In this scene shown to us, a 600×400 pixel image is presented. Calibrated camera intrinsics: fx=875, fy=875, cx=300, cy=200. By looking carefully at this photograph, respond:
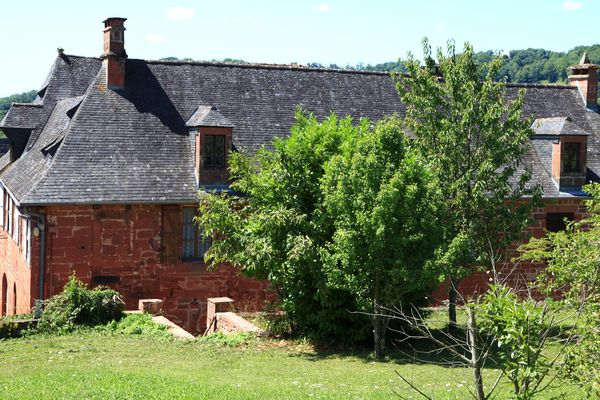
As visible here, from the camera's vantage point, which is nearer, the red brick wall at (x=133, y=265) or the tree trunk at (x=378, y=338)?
the tree trunk at (x=378, y=338)

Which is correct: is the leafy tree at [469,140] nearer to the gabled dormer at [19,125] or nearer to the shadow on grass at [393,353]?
the shadow on grass at [393,353]

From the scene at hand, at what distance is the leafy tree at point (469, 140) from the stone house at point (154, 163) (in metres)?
6.69

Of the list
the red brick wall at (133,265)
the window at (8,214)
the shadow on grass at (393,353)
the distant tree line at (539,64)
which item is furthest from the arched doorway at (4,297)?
the distant tree line at (539,64)

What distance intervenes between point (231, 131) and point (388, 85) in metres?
7.01

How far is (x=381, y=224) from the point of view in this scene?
15641 mm

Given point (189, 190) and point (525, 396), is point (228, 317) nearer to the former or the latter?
point (189, 190)

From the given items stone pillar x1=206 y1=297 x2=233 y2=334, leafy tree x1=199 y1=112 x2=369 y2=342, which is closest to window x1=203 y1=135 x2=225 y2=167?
stone pillar x1=206 y1=297 x2=233 y2=334

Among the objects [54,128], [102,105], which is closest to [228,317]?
[102,105]

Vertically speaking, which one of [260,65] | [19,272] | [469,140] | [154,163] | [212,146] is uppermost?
[260,65]

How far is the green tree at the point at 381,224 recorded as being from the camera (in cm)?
1581

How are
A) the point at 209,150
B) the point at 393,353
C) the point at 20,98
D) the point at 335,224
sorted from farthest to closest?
the point at 20,98 → the point at 209,150 → the point at 393,353 → the point at 335,224

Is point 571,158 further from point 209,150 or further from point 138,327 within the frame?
point 138,327

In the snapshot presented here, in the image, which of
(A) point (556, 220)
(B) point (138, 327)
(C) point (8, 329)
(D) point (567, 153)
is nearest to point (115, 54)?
(B) point (138, 327)

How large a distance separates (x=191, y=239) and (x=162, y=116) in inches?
152
